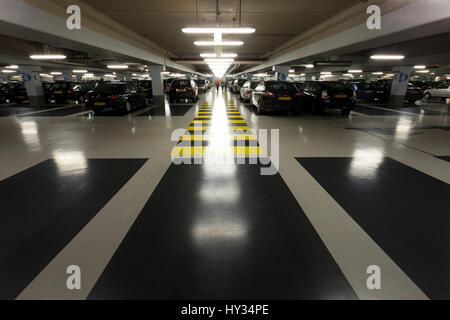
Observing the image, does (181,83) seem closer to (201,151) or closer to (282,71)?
(282,71)

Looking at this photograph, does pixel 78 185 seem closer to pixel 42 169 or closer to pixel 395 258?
pixel 42 169

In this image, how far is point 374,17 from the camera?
268 inches

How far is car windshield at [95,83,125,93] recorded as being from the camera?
11.3 metres

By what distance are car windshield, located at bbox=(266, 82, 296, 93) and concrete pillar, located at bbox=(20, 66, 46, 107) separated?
51.7 ft

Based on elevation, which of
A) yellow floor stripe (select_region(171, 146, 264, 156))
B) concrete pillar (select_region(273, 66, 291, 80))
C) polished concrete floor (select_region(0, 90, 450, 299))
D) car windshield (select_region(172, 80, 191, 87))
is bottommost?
polished concrete floor (select_region(0, 90, 450, 299))

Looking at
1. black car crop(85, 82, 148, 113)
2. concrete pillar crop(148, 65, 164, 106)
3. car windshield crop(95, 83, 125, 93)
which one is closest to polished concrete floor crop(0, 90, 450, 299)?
black car crop(85, 82, 148, 113)

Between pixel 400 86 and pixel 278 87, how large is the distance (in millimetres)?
11076

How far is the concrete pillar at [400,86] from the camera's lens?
1630 centimetres

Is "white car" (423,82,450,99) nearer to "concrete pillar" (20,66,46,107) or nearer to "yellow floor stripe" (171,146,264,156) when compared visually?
"yellow floor stripe" (171,146,264,156)

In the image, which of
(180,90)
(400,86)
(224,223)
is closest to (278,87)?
(180,90)

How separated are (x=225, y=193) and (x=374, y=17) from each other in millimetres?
6875

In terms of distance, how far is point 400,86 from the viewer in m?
16.4

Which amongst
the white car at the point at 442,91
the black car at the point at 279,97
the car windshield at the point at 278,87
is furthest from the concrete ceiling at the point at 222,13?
the white car at the point at 442,91
